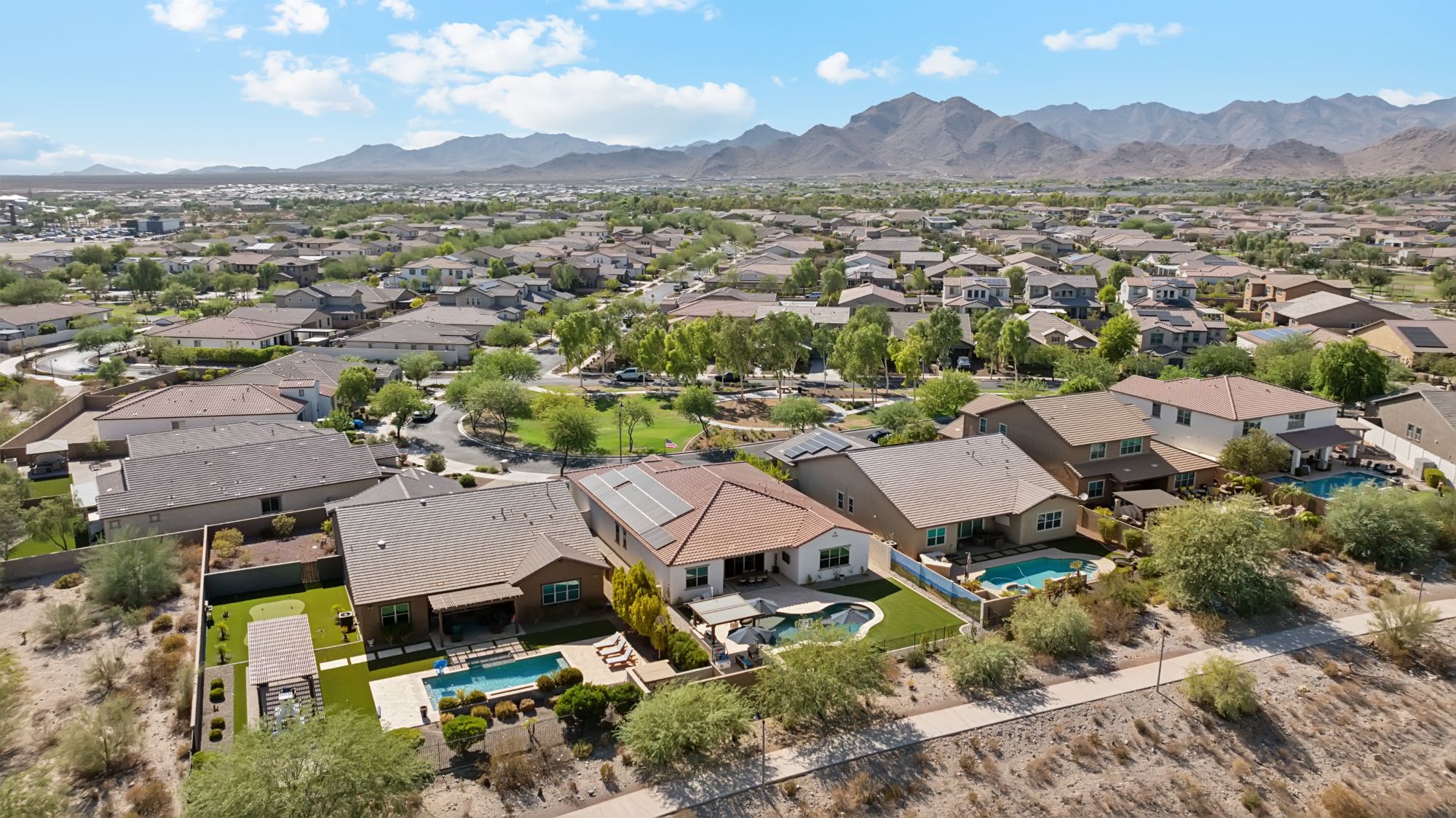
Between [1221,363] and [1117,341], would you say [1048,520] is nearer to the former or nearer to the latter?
[1221,363]

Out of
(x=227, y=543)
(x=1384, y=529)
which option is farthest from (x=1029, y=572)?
(x=227, y=543)

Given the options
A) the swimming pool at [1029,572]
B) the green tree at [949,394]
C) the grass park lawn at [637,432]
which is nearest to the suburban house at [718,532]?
the swimming pool at [1029,572]

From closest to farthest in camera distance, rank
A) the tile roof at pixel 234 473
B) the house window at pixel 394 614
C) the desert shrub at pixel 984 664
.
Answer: the desert shrub at pixel 984 664 < the house window at pixel 394 614 < the tile roof at pixel 234 473

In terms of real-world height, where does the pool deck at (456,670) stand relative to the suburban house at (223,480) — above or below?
below

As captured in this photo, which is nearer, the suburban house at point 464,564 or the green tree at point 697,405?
the suburban house at point 464,564

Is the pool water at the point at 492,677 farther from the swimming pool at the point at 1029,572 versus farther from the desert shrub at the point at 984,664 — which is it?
the swimming pool at the point at 1029,572

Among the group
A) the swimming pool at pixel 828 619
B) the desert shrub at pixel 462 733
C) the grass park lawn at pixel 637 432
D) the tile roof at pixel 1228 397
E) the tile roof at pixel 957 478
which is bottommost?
the grass park lawn at pixel 637 432
